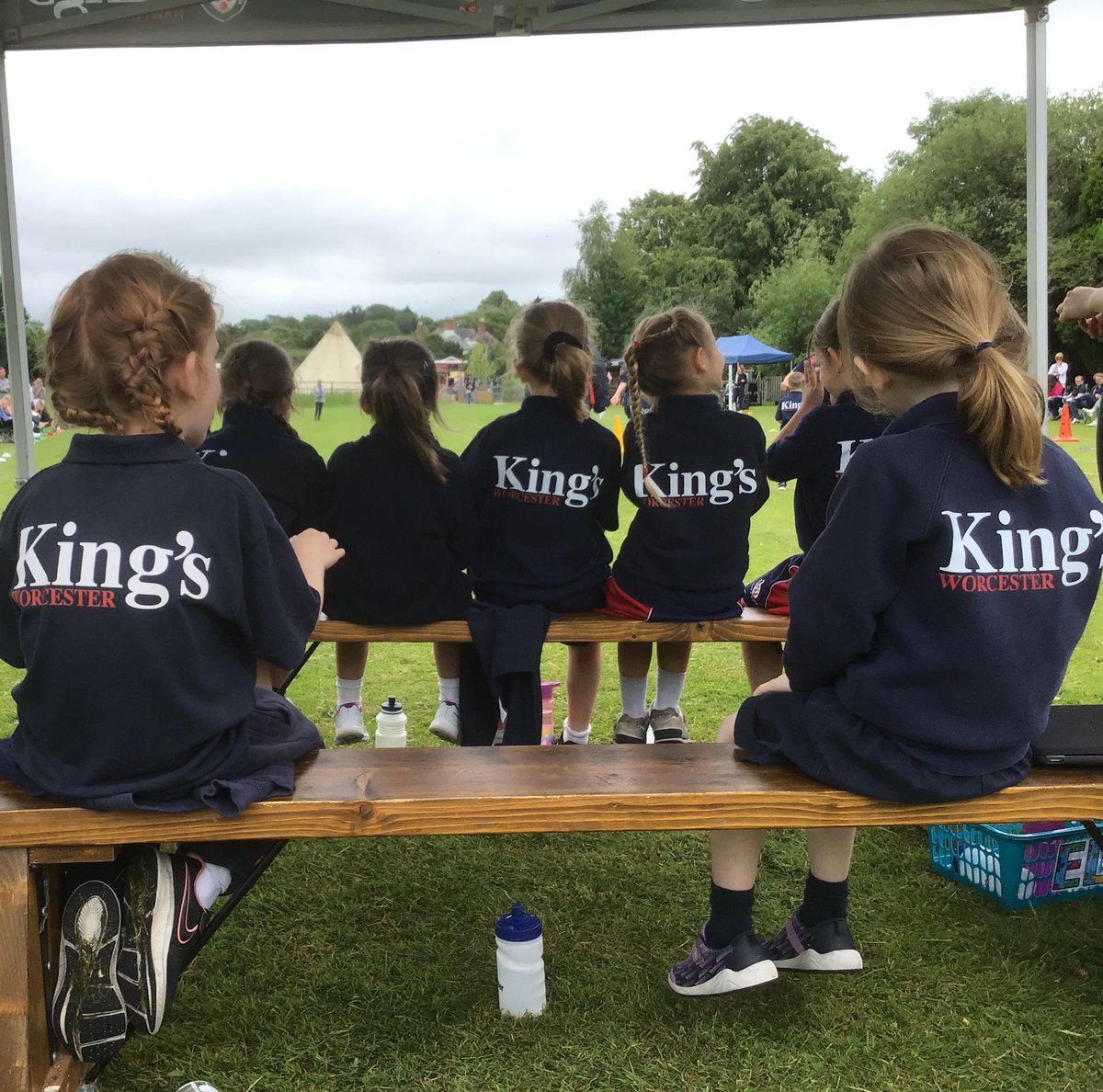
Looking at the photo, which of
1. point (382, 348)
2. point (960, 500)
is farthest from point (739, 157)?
point (960, 500)

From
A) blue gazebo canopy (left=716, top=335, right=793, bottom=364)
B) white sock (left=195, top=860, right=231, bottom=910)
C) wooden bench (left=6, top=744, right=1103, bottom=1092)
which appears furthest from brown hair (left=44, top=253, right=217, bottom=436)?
blue gazebo canopy (left=716, top=335, right=793, bottom=364)

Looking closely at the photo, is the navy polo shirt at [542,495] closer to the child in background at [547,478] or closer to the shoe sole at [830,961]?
the child in background at [547,478]

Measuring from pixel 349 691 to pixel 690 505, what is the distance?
155cm

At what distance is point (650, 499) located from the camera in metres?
3.41

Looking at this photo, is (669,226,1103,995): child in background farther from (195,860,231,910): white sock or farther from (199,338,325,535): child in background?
(199,338,325,535): child in background

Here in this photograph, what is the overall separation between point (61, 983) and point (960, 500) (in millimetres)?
1809

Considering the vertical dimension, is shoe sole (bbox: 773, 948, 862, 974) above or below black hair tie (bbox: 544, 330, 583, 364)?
below

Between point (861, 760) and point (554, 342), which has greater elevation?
point (554, 342)

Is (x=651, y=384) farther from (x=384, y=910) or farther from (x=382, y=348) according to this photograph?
(x=384, y=910)

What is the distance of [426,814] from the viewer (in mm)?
2016

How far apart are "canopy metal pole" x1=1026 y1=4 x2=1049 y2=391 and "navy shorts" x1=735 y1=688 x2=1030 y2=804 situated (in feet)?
6.27

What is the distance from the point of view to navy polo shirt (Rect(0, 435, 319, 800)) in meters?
1.82

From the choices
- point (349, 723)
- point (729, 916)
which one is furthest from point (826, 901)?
point (349, 723)

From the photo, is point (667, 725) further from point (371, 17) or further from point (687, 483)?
point (371, 17)
